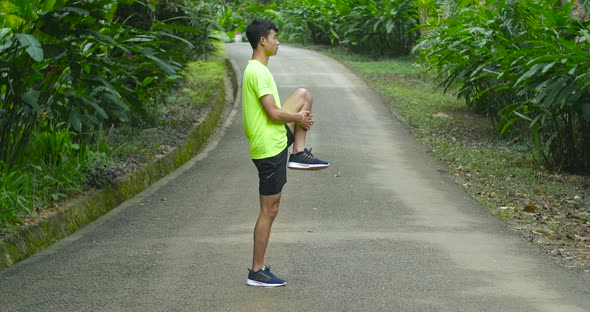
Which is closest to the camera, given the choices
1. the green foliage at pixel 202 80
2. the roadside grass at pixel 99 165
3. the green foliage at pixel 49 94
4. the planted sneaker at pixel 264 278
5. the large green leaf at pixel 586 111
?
the planted sneaker at pixel 264 278

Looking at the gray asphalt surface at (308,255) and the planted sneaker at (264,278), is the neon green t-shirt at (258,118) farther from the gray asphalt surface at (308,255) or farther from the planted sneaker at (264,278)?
the gray asphalt surface at (308,255)

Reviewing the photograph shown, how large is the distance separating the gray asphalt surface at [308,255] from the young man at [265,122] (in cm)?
36

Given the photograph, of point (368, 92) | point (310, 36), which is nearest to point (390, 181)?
point (368, 92)

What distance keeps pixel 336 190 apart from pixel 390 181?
970 mm

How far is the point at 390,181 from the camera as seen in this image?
37.4 feet

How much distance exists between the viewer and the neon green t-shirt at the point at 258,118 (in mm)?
6023

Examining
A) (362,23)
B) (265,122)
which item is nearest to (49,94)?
(265,122)

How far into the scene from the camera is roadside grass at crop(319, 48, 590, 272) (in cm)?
830

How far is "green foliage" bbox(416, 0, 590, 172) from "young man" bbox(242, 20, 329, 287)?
4620 millimetres

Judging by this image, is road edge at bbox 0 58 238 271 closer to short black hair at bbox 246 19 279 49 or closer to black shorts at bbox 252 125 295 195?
black shorts at bbox 252 125 295 195

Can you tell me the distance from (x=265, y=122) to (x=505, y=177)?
20.8 feet

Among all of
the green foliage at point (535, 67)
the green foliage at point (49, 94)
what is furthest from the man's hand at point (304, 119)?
the green foliage at point (535, 67)

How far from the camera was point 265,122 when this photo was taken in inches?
239

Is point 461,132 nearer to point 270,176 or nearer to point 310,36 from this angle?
point 270,176
